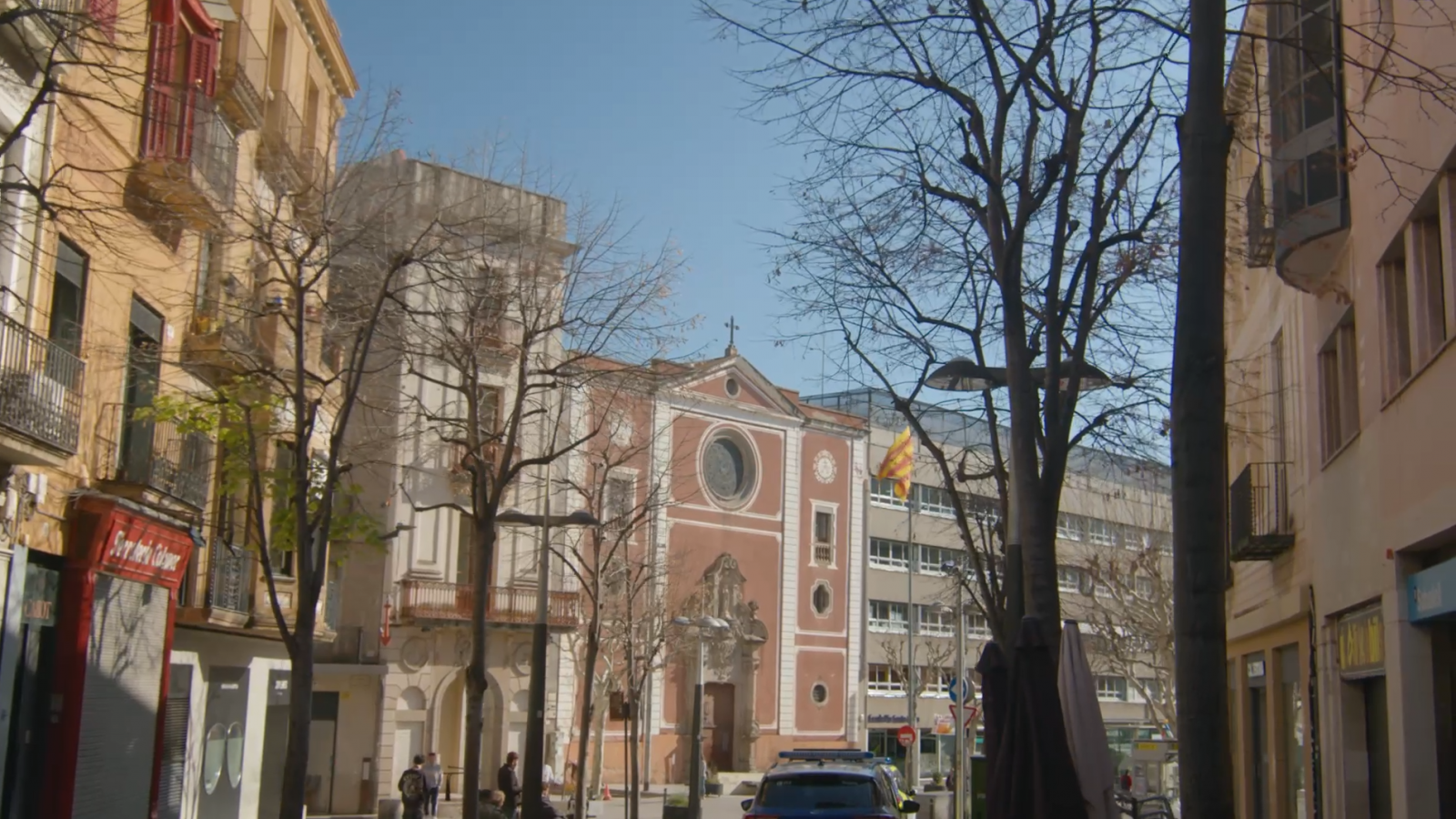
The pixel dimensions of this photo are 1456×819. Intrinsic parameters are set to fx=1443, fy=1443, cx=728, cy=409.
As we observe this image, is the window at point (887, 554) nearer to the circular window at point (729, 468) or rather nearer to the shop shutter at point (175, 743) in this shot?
the circular window at point (729, 468)

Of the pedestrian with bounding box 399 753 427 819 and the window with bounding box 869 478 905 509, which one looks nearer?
the pedestrian with bounding box 399 753 427 819

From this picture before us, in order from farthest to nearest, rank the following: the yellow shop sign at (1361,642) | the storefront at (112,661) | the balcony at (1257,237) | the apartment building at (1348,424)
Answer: the storefront at (112,661) < the balcony at (1257,237) < the yellow shop sign at (1361,642) < the apartment building at (1348,424)

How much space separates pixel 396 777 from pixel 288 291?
1720 centimetres

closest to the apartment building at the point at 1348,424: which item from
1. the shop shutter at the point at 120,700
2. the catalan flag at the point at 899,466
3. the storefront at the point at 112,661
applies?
the storefront at the point at 112,661

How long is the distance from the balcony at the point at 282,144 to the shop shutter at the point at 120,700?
5.54 meters

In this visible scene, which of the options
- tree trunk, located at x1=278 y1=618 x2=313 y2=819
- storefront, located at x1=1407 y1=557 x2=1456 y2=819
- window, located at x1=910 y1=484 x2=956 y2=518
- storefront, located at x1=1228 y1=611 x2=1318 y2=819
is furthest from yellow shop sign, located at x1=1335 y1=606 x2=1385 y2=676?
window, located at x1=910 y1=484 x2=956 y2=518

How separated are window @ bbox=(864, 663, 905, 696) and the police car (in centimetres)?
4481

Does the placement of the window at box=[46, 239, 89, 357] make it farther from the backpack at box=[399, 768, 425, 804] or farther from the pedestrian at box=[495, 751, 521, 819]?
the pedestrian at box=[495, 751, 521, 819]

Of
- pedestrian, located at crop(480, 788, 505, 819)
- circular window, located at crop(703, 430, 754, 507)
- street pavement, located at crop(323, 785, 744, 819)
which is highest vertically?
circular window, located at crop(703, 430, 754, 507)

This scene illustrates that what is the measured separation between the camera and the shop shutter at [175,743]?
21188mm

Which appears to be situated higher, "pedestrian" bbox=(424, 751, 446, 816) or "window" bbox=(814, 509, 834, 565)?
"window" bbox=(814, 509, 834, 565)

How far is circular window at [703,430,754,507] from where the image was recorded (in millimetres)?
54750

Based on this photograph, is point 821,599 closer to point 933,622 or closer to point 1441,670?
point 933,622

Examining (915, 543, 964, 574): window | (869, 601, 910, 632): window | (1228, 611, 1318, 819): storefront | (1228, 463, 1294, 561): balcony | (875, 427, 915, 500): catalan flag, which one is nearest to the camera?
(1228, 611, 1318, 819): storefront
